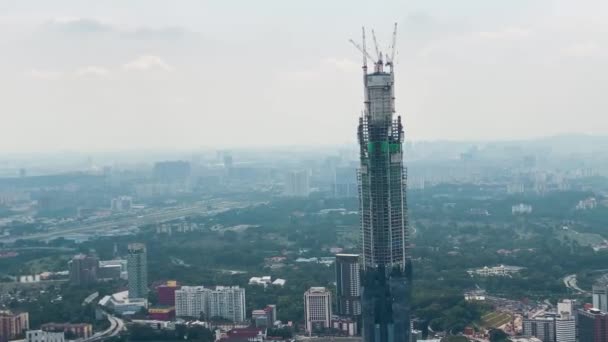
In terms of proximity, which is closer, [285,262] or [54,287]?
[54,287]

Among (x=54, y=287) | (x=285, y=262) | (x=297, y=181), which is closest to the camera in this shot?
(x=54, y=287)

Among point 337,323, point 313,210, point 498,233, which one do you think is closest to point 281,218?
point 313,210

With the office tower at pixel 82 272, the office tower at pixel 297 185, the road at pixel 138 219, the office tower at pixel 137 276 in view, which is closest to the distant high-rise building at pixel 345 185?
the office tower at pixel 297 185

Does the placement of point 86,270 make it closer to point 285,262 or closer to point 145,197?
point 285,262

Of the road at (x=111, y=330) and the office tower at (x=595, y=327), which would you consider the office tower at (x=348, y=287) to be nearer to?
the road at (x=111, y=330)

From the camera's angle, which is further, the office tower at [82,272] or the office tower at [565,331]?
the office tower at [82,272]

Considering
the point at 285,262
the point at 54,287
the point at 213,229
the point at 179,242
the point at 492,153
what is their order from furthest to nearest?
the point at 492,153
the point at 213,229
the point at 179,242
the point at 285,262
the point at 54,287

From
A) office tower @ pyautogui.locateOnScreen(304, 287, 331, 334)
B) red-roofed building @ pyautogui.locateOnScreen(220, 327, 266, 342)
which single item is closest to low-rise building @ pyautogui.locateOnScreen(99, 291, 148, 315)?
red-roofed building @ pyautogui.locateOnScreen(220, 327, 266, 342)
